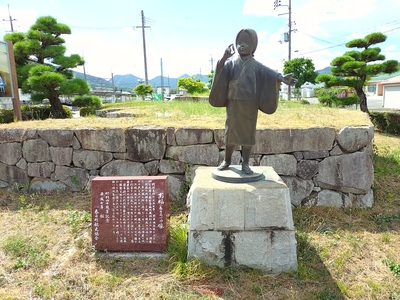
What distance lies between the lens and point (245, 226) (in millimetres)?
2760

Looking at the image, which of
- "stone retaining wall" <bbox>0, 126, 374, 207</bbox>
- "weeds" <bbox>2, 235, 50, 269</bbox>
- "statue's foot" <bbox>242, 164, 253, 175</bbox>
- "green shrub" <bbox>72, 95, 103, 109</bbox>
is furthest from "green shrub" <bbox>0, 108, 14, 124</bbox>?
"statue's foot" <bbox>242, 164, 253, 175</bbox>

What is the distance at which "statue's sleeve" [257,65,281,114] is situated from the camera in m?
2.75

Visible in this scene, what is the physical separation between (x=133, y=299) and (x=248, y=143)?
164 cm

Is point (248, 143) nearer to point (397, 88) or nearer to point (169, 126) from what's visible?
point (169, 126)

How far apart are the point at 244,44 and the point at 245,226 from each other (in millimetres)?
1612

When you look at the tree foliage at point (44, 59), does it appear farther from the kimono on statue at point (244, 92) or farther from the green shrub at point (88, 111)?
the kimono on statue at point (244, 92)

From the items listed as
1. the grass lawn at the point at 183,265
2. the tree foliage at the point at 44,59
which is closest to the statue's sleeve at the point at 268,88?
the grass lawn at the point at 183,265

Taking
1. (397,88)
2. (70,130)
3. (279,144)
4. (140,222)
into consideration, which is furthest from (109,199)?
(397,88)

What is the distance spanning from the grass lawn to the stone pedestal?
0.44 feet

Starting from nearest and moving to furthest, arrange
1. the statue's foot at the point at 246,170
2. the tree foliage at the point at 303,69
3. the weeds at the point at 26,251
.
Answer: the weeds at the point at 26,251 < the statue's foot at the point at 246,170 < the tree foliage at the point at 303,69

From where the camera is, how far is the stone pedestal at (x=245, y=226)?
2.75 meters

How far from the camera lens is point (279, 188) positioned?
2.77 metres

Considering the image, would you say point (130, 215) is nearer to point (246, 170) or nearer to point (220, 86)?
point (246, 170)

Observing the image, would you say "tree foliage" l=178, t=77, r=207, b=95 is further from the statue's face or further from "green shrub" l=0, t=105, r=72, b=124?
the statue's face
